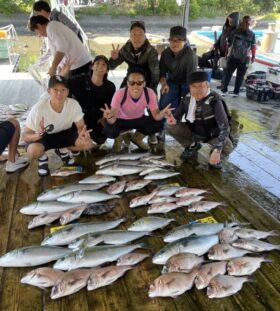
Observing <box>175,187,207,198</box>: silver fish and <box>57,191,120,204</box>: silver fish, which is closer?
<box>57,191,120,204</box>: silver fish

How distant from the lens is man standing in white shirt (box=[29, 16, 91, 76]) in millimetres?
4141

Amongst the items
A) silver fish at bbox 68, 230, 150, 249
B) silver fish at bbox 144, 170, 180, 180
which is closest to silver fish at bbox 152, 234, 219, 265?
silver fish at bbox 68, 230, 150, 249

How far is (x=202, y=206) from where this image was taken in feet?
9.08

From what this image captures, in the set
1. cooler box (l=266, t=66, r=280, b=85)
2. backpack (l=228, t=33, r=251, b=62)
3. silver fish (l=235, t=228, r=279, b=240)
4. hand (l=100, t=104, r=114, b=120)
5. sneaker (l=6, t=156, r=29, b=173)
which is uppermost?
backpack (l=228, t=33, r=251, b=62)

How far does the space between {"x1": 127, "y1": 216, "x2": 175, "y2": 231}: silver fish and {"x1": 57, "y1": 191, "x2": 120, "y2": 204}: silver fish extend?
0.50 meters

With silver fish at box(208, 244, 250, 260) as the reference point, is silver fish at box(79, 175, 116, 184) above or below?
below

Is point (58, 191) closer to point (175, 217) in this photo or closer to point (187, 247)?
point (175, 217)

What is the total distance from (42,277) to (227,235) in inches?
49.7

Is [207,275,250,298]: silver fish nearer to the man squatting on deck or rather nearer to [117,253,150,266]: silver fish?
[117,253,150,266]: silver fish

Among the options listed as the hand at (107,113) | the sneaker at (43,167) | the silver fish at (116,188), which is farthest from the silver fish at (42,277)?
the hand at (107,113)

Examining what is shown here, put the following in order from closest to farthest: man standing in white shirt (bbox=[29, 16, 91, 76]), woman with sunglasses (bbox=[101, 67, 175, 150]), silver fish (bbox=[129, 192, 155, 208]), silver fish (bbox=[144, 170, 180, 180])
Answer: silver fish (bbox=[129, 192, 155, 208]) < silver fish (bbox=[144, 170, 180, 180]) < woman with sunglasses (bbox=[101, 67, 175, 150]) < man standing in white shirt (bbox=[29, 16, 91, 76])

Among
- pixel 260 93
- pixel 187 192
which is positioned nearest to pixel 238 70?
pixel 260 93

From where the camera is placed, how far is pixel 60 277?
2002mm

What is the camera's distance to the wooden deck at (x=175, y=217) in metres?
1.90
